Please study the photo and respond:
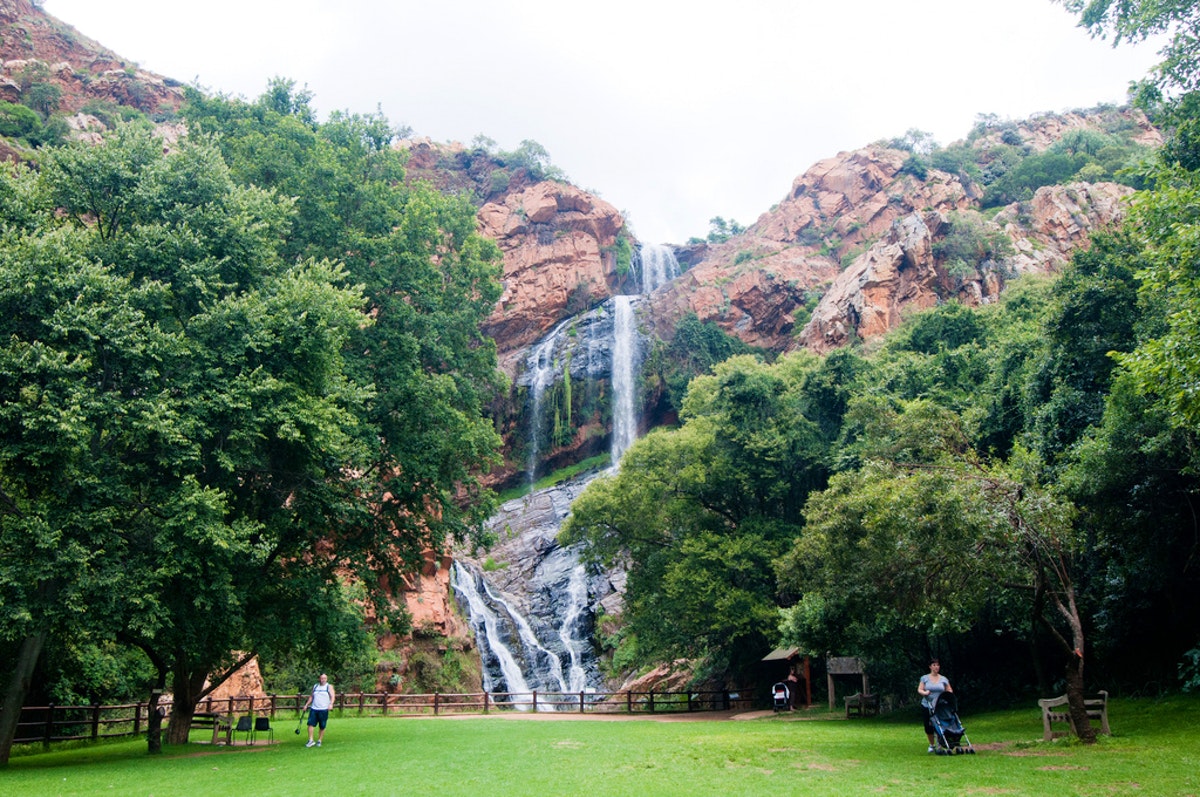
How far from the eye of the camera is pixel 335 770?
1152 centimetres

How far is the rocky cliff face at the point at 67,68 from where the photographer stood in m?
52.1

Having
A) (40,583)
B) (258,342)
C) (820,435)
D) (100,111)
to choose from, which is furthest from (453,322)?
(100,111)

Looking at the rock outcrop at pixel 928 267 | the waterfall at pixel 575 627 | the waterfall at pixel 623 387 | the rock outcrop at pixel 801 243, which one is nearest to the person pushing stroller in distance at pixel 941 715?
the waterfall at pixel 575 627

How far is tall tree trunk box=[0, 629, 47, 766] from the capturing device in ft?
43.6

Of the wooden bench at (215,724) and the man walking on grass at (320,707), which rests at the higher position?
the man walking on grass at (320,707)

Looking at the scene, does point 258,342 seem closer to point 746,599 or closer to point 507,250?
point 746,599

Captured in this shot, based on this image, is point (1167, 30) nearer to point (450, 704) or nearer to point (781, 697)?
point (781, 697)

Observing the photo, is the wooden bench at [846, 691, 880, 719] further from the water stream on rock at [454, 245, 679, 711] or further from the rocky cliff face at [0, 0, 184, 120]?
the rocky cliff face at [0, 0, 184, 120]

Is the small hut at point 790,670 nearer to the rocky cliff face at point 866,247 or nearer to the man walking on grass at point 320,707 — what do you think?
the man walking on grass at point 320,707

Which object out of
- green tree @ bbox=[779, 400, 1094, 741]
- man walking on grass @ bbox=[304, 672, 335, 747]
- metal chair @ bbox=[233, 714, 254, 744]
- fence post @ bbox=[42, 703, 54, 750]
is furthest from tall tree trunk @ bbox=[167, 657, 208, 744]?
green tree @ bbox=[779, 400, 1094, 741]

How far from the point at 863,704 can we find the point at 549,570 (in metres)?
22.7

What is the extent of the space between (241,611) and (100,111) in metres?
52.9

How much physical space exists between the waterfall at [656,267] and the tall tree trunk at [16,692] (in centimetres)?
5562

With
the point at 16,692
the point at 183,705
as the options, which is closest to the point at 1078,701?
the point at 16,692
